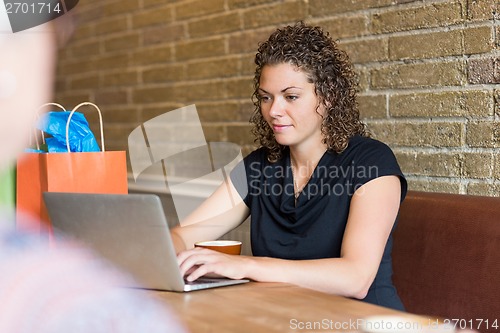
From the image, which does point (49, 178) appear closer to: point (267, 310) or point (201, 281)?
point (201, 281)

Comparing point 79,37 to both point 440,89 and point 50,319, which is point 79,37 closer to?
point 440,89

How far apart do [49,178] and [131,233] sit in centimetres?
46

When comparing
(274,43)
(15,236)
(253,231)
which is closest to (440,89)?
(274,43)

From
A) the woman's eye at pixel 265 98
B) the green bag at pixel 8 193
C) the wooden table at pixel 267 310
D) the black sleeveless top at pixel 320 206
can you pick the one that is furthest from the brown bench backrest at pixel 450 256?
the green bag at pixel 8 193

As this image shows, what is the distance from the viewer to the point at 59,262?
1.55 m

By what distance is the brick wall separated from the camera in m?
2.01

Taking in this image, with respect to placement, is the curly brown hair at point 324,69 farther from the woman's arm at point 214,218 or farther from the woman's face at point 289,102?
the woman's arm at point 214,218

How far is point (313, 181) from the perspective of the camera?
6.36 ft

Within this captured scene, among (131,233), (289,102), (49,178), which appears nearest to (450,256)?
(289,102)

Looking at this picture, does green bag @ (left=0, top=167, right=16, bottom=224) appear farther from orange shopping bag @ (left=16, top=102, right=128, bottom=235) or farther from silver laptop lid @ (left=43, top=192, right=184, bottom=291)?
silver laptop lid @ (left=43, top=192, right=184, bottom=291)

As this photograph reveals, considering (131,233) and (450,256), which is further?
(450,256)

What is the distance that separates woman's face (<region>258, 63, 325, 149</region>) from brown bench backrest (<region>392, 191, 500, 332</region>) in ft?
1.19

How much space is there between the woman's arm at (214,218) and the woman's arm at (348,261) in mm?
468

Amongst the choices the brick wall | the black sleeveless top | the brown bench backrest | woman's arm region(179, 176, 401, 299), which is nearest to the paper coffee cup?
woman's arm region(179, 176, 401, 299)
